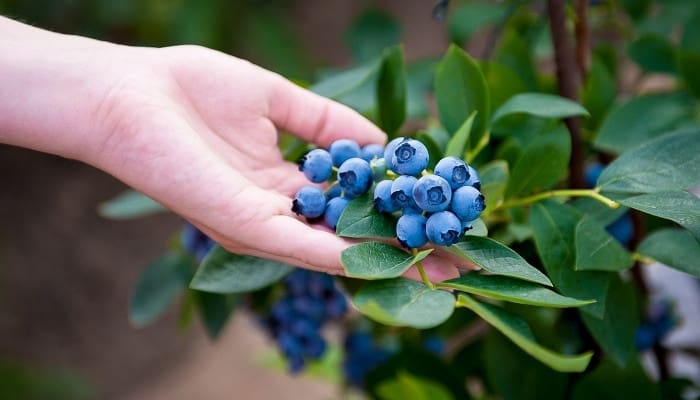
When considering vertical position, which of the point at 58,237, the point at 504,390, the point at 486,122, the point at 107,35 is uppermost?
the point at 486,122

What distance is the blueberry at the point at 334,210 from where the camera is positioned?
68 centimetres

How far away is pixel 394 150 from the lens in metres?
0.63

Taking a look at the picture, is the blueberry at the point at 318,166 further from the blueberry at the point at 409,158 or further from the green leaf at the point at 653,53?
the green leaf at the point at 653,53

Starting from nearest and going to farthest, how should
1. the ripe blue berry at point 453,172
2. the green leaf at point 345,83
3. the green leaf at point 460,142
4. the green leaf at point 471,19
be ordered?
the ripe blue berry at point 453,172 → the green leaf at point 460,142 → the green leaf at point 345,83 → the green leaf at point 471,19

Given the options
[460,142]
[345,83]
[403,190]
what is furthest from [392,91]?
[403,190]

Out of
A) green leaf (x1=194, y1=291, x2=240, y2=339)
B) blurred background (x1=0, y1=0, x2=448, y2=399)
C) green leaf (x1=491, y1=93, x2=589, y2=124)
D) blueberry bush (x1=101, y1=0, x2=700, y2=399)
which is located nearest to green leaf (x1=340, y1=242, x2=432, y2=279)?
blueberry bush (x1=101, y1=0, x2=700, y2=399)

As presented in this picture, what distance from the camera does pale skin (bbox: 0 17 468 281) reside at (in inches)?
26.2

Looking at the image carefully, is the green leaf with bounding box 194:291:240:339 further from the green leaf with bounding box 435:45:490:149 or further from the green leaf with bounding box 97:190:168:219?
the green leaf with bounding box 435:45:490:149

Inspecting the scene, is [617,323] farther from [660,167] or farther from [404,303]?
[404,303]

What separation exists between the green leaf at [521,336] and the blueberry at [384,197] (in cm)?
10

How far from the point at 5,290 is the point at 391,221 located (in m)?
2.07

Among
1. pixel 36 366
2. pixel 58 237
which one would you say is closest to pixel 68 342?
pixel 36 366

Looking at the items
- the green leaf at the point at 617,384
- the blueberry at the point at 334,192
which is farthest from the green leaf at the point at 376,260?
the green leaf at the point at 617,384

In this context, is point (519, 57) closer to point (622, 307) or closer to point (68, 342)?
point (622, 307)
